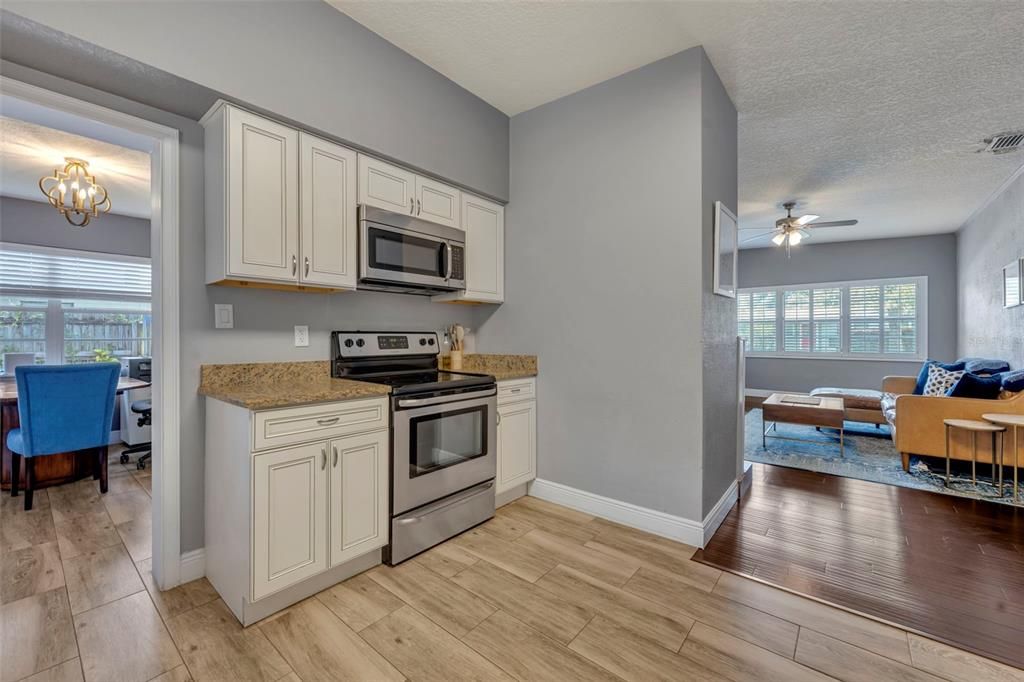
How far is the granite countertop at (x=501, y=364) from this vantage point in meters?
3.14

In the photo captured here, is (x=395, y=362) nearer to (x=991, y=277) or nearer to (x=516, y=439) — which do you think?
(x=516, y=439)

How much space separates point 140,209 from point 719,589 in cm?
625

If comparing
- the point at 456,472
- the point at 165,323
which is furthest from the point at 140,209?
the point at 456,472

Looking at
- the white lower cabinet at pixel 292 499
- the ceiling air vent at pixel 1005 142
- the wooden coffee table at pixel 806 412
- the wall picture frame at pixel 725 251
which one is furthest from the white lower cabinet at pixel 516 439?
the ceiling air vent at pixel 1005 142

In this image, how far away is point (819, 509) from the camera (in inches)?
117

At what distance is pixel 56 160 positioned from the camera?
3473 millimetres

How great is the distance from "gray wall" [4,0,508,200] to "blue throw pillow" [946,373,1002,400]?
14.1 feet

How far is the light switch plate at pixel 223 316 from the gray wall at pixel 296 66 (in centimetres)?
95

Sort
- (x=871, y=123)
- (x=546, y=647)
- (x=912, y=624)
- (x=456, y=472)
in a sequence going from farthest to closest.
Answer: (x=871, y=123) < (x=456, y=472) < (x=912, y=624) < (x=546, y=647)

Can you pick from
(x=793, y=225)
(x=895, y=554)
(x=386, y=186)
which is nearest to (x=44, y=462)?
(x=386, y=186)

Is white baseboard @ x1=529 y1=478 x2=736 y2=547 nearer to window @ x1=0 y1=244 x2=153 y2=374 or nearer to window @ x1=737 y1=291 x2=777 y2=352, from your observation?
window @ x1=0 y1=244 x2=153 y2=374

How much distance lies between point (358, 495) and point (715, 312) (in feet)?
7.43

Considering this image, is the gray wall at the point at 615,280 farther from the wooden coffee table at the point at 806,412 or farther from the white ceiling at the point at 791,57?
the wooden coffee table at the point at 806,412

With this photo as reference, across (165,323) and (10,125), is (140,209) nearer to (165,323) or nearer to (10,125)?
(10,125)
